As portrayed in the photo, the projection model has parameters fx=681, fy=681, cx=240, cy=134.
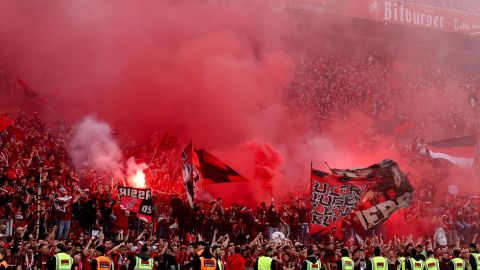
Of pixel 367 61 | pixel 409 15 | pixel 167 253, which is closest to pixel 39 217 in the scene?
pixel 167 253

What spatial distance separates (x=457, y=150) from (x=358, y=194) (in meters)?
3.32

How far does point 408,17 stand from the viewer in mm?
25516

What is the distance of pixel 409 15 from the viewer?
25531 millimetres

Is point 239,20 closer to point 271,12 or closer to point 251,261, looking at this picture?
point 271,12

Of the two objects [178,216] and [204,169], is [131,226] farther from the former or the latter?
[204,169]

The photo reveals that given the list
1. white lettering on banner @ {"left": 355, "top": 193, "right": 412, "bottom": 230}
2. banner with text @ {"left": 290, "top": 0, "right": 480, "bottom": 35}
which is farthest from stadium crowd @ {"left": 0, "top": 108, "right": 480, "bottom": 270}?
banner with text @ {"left": 290, "top": 0, "right": 480, "bottom": 35}

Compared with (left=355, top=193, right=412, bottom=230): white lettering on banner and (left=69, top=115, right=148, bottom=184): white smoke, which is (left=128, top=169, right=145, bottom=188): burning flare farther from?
(left=355, top=193, right=412, bottom=230): white lettering on banner

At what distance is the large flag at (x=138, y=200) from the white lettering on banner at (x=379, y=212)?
3.90 m

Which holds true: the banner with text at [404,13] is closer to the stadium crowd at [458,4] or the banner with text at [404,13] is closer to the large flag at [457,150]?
the stadium crowd at [458,4]

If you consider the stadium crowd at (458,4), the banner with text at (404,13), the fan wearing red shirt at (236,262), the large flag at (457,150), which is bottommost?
the fan wearing red shirt at (236,262)

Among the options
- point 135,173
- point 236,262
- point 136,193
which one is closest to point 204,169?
point 136,193

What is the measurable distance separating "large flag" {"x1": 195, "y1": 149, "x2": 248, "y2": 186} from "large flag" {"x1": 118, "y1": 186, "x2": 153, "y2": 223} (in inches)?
53.7

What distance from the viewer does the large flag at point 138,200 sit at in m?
11.9

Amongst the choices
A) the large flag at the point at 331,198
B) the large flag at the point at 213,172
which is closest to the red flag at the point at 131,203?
the large flag at the point at 213,172
